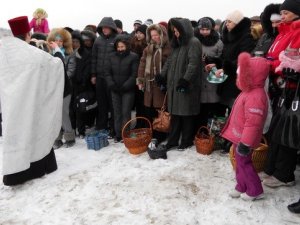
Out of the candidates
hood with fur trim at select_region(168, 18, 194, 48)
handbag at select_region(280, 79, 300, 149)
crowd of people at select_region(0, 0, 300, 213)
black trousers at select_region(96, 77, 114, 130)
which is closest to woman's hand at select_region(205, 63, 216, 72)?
crowd of people at select_region(0, 0, 300, 213)

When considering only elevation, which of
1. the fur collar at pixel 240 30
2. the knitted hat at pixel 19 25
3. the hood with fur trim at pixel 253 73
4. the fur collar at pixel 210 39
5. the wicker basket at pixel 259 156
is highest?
the knitted hat at pixel 19 25

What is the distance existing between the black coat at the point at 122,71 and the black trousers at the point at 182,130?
3.49ft

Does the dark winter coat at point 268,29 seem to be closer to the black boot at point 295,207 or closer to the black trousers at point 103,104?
the black boot at point 295,207

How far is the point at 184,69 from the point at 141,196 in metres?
2.23

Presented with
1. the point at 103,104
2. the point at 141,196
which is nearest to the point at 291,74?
the point at 141,196

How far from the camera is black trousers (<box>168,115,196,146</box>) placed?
581 centimetres

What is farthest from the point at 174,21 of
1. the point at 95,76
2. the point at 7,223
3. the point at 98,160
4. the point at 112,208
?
the point at 7,223

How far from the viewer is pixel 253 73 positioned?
3.78 metres

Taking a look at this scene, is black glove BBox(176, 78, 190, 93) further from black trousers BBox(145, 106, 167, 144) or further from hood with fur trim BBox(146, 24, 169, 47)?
black trousers BBox(145, 106, 167, 144)

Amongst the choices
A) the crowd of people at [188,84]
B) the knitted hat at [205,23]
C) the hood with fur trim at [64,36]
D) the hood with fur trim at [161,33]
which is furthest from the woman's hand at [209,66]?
the hood with fur trim at [64,36]

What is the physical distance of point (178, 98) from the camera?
219 inches

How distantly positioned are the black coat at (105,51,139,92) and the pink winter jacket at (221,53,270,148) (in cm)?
273

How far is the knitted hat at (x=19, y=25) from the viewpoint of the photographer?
4.68 metres

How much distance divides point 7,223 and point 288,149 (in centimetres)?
338
